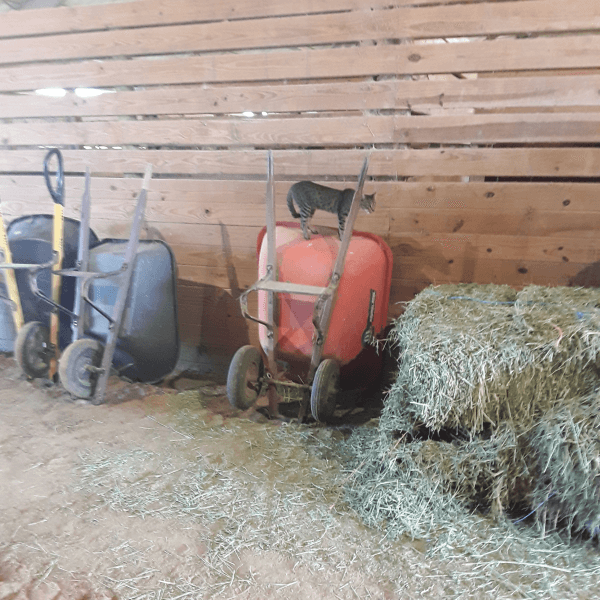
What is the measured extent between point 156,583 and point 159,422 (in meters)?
1.14

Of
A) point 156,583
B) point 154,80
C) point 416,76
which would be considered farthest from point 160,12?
point 156,583

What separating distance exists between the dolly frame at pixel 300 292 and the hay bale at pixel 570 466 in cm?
101

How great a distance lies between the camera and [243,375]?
86.7 inches

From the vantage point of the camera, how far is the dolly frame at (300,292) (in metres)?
2.08

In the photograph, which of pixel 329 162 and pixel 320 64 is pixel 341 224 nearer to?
pixel 329 162

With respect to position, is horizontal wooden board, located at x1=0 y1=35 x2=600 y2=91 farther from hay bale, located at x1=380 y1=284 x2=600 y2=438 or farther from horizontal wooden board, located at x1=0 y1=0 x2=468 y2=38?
hay bale, located at x1=380 y1=284 x2=600 y2=438

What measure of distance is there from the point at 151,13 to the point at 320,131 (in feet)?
4.60

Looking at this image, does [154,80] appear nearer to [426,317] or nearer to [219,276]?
[219,276]

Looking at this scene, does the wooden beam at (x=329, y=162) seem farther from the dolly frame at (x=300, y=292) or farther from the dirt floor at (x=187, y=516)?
the dirt floor at (x=187, y=516)

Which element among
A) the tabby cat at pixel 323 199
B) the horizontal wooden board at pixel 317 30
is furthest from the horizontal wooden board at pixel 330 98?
the tabby cat at pixel 323 199

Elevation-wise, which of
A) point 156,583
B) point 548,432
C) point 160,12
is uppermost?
point 160,12

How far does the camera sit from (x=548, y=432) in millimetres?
1517

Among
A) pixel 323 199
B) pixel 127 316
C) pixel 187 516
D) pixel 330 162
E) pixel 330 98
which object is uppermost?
pixel 330 98

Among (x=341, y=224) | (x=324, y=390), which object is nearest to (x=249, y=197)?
(x=341, y=224)
